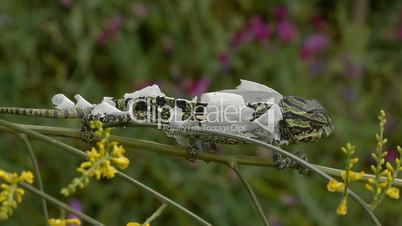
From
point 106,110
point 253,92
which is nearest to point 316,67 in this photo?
point 253,92

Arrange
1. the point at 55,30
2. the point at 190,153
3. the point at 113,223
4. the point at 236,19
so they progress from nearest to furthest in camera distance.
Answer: the point at 190,153, the point at 113,223, the point at 55,30, the point at 236,19

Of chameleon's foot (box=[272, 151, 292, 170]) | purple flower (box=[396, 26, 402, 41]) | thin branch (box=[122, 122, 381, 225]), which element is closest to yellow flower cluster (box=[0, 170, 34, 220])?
thin branch (box=[122, 122, 381, 225])

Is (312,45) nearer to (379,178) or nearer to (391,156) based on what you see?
(391,156)

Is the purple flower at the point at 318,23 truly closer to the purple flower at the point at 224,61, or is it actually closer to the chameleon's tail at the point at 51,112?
the purple flower at the point at 224,61

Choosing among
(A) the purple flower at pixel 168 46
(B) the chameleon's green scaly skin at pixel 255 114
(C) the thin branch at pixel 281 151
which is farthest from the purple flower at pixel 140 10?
(C) the thin branch at pixel 281 151

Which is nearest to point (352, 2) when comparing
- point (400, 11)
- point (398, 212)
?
point (400, 11)

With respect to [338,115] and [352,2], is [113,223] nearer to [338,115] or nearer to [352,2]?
[338,115]

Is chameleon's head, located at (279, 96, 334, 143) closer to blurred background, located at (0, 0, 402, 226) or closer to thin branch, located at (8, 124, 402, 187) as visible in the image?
thin branch, located at (8, 124, 402, 187)
